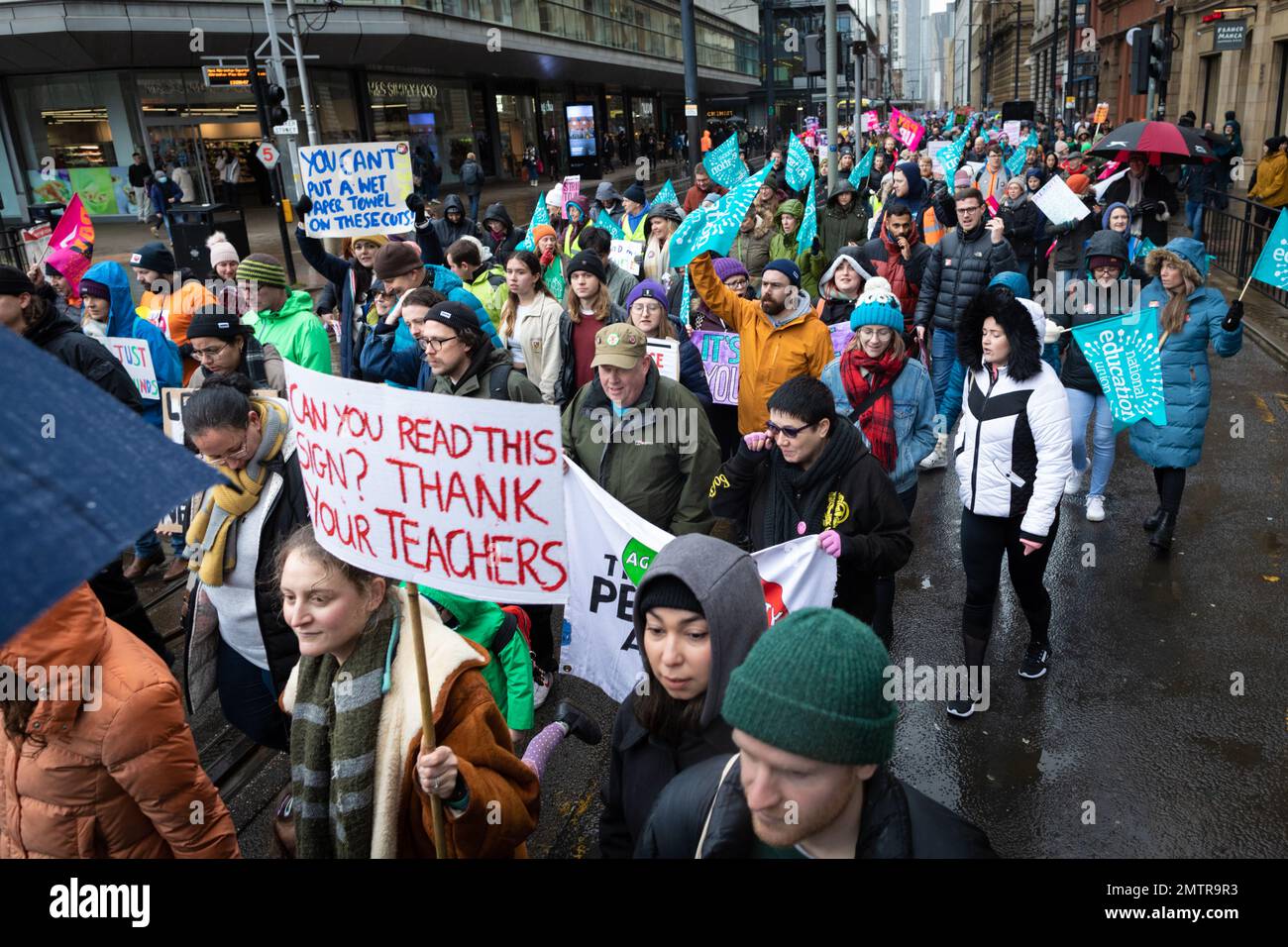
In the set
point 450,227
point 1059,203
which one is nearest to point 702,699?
point 1059,203

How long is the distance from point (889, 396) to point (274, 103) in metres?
15.7

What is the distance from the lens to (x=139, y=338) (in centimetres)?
623

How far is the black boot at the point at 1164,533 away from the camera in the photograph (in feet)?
19.9

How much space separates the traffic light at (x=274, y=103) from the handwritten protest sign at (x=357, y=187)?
36.1ft

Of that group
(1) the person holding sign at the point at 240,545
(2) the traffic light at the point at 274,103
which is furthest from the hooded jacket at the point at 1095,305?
(2) the traffic light at the point at 274,103

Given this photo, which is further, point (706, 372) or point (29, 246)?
point (29, 246)

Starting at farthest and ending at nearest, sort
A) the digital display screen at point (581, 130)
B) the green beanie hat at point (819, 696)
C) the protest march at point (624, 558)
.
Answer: the digital display screen at point (581, 130), the protest march at point (624, 558), the green beanie hat at point (819, 696)

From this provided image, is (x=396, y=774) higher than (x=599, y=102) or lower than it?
lower

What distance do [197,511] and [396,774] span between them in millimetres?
1854

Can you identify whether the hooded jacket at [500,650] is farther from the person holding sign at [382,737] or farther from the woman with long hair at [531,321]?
the woman with long hair at [531,321]
